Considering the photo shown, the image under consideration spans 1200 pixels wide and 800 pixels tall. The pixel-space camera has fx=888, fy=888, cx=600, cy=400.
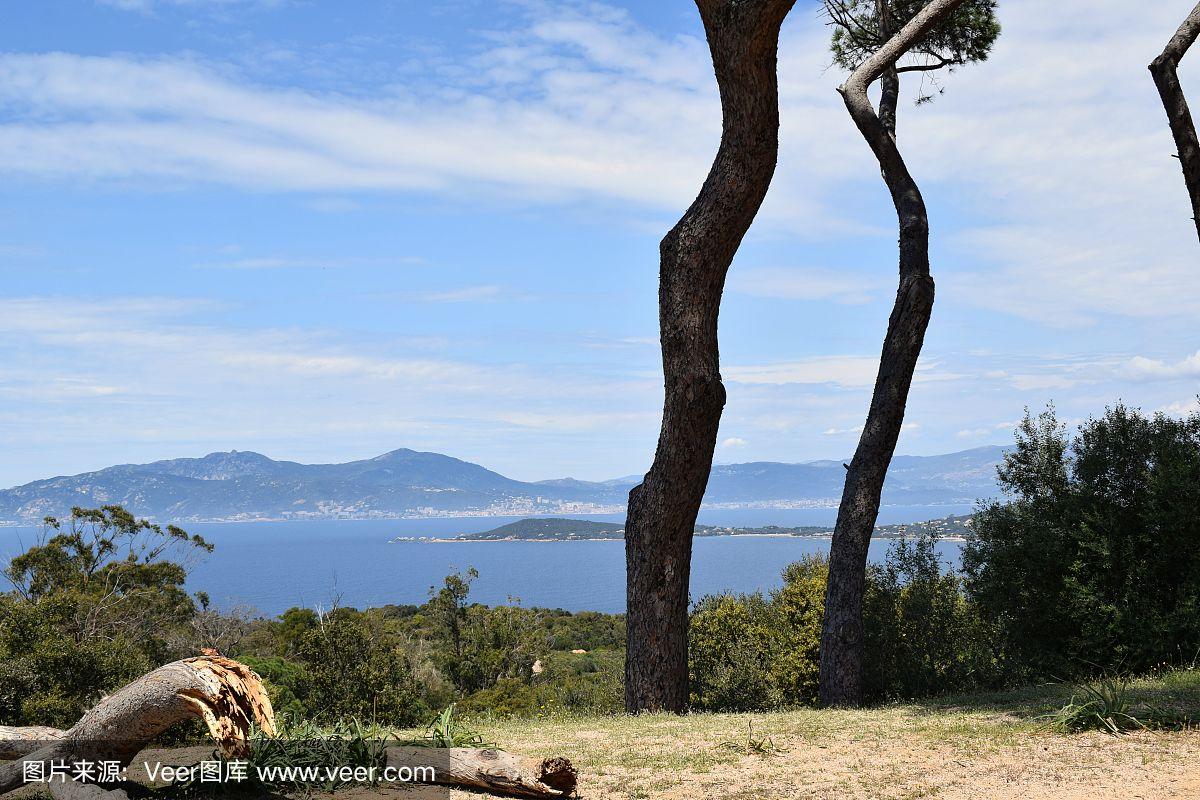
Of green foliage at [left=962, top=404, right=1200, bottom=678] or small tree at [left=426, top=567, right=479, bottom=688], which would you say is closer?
green foliage at [left=962, top=404, right=1200, bottom=678]

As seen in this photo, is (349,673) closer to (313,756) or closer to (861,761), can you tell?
(313,756)

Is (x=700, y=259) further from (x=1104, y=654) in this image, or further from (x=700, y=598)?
(x=700, y=598)

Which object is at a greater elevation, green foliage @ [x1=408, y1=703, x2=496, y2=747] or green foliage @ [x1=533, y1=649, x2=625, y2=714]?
green foliage @ [x1=408, y1=703, x2=496, y2=747]

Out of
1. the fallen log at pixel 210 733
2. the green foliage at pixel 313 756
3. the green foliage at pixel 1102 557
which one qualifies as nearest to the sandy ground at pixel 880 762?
the fallen log at pixel 210 733

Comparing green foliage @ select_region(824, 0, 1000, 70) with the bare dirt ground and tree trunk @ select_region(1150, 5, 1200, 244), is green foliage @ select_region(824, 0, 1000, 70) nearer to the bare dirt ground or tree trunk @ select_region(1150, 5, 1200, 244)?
tree trunk @ select_region(1150, 5, 1200, 244)

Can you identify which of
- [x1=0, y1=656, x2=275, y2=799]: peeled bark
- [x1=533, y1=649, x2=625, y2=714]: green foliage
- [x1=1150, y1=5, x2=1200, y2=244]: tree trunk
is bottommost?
[x1=533, y1=649, x2=625, y2=714]: green foliage

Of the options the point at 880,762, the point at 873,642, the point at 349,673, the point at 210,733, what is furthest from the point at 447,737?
the point at 349,673

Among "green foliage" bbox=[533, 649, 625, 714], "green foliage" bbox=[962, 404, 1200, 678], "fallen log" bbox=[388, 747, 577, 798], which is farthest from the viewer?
"green foliage" bbox=[533, 649, 625, 714]

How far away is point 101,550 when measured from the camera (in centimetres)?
3231

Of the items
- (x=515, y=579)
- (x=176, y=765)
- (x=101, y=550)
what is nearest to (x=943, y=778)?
(x=176, y=765)

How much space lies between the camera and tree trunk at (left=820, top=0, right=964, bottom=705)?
11.4 meters

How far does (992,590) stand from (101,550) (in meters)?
30.9

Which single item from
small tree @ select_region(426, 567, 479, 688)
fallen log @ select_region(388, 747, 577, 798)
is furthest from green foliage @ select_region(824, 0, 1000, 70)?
small tree @ select_region(426, 567, 479, 688)

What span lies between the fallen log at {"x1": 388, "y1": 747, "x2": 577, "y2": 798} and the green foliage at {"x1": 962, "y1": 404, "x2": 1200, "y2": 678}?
907cm
